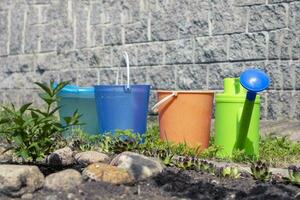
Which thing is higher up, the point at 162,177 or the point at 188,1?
the point at 188,1

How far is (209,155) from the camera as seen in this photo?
4422 mm

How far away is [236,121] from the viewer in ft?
14.7

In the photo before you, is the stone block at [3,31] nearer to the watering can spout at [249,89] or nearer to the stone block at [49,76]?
the stone block at [49,76]

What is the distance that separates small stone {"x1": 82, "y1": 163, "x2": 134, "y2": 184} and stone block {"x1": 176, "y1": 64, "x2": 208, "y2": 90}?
313 centimetres

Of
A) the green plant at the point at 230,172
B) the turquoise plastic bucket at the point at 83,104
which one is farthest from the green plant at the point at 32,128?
the turquoise plastic bucket at the point at 83,104

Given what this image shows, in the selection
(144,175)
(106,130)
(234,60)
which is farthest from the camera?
(234,60)

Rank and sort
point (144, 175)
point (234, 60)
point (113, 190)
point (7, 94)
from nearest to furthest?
point (113, 190)
point (144, 175)
point (234, 60)
point (7, 94)

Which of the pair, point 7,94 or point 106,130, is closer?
point 106,130

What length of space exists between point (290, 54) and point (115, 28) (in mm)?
2451

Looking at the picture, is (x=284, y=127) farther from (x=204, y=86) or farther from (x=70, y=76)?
(x=70, y=76)

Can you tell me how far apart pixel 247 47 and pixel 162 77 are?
1.20 metres

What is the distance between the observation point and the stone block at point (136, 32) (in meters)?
7.03

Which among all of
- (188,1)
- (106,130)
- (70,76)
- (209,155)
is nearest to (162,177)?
(209,155)

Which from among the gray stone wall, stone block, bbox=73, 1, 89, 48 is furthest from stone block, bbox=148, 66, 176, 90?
stone block, bbox=73, 1, 89, 48
